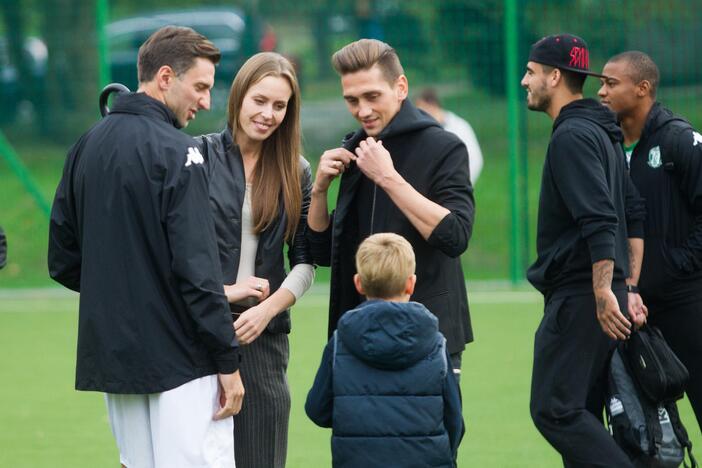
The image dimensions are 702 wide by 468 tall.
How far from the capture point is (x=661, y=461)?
571 centimetres

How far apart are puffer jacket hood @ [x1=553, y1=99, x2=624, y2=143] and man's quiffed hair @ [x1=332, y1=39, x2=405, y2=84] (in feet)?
3.16

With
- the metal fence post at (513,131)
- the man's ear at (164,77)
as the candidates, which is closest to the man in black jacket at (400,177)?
the man's ear at (164,77)

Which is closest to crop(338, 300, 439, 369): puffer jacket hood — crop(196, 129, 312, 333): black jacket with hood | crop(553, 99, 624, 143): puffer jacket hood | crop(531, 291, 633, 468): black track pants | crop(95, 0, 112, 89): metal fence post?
crop(196, 129, 312, 333): black jacket with hood

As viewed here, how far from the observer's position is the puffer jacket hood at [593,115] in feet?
18.3

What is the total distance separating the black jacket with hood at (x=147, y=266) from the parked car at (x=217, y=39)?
9426mm

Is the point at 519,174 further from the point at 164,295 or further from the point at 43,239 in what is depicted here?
the point at 164,295

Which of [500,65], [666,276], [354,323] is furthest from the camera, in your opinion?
[500,65]

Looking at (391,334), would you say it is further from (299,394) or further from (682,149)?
(299,394)

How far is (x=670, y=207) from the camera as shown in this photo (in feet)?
20.0

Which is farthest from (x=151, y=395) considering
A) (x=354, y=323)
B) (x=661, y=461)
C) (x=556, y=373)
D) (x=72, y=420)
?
(x=72, y=420)

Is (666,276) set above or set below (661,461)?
above

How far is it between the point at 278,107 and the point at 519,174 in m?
8.58

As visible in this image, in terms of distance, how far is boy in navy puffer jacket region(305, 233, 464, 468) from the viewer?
4.33 m

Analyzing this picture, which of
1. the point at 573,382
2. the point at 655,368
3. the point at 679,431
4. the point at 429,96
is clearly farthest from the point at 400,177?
the point at 429,96
